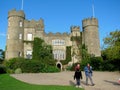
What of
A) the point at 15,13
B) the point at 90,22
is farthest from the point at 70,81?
the point at 15,13

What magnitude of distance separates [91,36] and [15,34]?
1937 cm

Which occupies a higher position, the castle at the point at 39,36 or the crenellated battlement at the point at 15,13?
the crenellated battlement at the point at 15,13

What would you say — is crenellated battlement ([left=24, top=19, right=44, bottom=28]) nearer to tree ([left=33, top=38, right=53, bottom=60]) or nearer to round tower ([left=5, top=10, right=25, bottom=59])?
round tower ([left=5, top=10, right=25, bottom=59])

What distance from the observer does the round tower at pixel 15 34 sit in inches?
1715

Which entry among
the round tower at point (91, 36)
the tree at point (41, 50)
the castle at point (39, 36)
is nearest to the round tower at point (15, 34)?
the castle at point (39, 36)

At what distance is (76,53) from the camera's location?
46219 mm

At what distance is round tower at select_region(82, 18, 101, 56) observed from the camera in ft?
148

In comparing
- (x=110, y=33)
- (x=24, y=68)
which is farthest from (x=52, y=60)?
(x=110, y=33)

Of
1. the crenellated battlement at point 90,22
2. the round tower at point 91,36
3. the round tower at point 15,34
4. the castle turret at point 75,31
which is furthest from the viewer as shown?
the castle turret at point 75,31

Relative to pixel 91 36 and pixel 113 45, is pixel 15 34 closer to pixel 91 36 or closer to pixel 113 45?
pixel 91 36

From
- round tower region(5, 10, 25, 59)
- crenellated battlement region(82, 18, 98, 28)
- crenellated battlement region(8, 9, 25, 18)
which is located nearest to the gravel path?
round tower region(5, 10, 25, 59)

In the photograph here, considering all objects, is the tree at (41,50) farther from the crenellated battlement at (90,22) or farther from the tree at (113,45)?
the tree at (113,45)

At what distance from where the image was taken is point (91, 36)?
45906 millimetres

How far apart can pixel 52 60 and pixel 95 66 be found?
1079 cm
